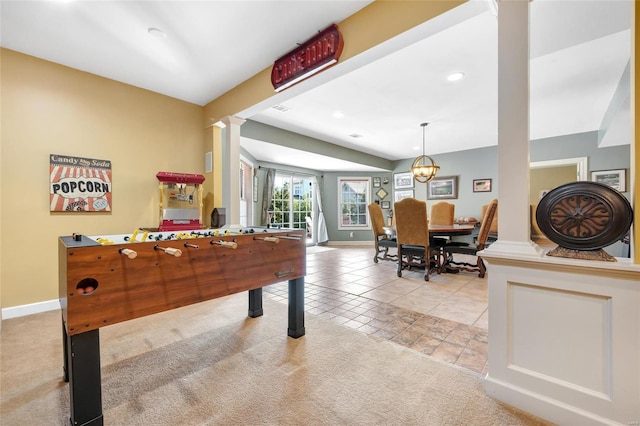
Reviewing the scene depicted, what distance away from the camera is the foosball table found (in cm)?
120

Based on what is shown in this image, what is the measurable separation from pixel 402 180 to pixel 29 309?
7.67 meters

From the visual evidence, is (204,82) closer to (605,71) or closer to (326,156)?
(326,156)

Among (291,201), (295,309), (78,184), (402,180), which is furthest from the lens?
(402,180)

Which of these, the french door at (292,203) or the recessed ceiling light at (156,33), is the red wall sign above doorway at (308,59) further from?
the french door at (292,203)

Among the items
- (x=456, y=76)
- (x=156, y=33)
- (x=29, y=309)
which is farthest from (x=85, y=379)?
(x=456, y=76)

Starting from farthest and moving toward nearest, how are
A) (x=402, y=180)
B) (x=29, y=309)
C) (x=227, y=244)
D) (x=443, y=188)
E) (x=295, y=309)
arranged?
(x=402, y=180) → (x=443, y=188) → (x=29, y=309) → (x=295, y=309) → (x=227, y=244)

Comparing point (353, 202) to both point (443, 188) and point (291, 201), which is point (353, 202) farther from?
point (443, 188)

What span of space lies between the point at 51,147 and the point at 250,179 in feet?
10.9

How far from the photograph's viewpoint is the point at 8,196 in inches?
102

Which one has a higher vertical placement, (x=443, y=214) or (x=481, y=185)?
(x=481, y=185)

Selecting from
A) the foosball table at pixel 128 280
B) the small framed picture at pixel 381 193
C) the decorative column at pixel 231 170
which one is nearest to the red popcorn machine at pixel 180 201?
the decorative column at pixel 231 170

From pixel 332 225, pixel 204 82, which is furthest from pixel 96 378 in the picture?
pixel 332 225

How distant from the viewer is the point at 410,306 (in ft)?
9.37

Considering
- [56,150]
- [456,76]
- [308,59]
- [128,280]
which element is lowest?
[128,280]
